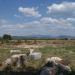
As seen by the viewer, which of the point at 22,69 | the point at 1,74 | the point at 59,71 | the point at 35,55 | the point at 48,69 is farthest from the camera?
the point at 35,55

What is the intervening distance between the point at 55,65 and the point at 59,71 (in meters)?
0.38

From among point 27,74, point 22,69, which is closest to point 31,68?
point 22,69

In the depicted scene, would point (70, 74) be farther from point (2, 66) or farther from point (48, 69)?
point (2, 66)

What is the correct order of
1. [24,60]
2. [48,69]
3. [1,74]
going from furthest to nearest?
[24,60] < [1,74] < [48,69]

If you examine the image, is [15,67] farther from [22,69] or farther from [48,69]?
[48,69]

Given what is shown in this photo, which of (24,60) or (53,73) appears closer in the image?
(53,73)

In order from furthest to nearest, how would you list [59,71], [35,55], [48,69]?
[35,55] → [59,71] → [48,69]

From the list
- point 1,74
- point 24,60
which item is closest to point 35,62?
point 24,60

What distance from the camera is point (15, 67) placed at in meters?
16.9

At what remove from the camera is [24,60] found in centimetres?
1766

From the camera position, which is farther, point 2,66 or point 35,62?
point 35,62

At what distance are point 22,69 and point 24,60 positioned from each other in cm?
117

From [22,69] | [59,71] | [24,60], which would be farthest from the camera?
[24,60]

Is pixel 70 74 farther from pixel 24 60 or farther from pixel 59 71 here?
pixel 24 60
